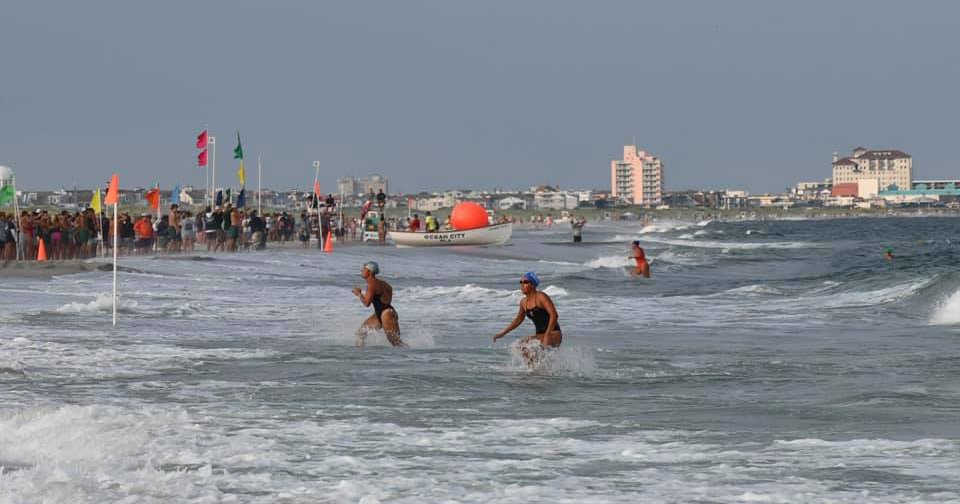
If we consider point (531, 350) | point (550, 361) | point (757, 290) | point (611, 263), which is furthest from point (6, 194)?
point (550, 361)

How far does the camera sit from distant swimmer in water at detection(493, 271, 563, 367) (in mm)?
14953

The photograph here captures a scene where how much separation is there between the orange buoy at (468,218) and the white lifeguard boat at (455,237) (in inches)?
34.8

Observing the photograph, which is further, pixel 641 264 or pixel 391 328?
pixel 641 264

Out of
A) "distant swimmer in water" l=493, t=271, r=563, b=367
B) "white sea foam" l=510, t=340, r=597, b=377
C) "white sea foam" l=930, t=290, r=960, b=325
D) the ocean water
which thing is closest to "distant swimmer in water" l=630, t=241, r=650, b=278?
the ocean water

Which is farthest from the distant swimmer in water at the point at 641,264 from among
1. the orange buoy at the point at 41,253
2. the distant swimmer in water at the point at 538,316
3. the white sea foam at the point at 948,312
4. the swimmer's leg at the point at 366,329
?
the distant swimmer in water at the point at 538,316

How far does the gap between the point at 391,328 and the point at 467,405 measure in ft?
18.1

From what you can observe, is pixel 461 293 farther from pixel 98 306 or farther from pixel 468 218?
pixel 468 218

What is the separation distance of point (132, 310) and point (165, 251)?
2054cm

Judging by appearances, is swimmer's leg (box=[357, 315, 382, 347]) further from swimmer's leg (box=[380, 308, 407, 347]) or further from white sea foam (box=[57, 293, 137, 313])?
white sea foam (box=[57, 293, 137, 313])

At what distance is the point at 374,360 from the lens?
53.4ft

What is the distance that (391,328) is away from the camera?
18.1 meters

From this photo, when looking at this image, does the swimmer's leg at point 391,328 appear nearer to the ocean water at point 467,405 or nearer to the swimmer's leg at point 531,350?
the ocean water at point 467,405

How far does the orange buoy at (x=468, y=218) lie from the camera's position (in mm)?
67500

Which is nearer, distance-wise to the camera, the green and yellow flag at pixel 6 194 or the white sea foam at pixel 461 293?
the white sea foam at pixel 461 293
